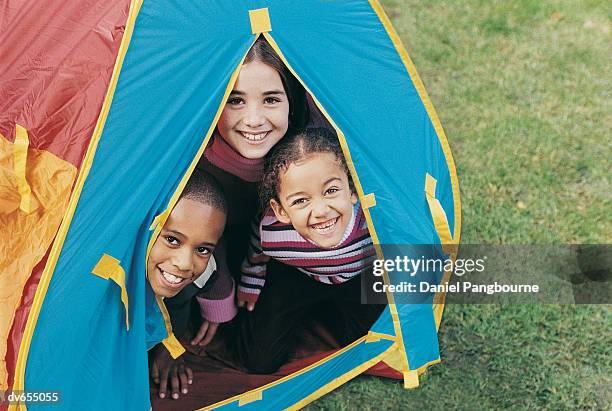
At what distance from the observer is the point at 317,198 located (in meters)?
1.95

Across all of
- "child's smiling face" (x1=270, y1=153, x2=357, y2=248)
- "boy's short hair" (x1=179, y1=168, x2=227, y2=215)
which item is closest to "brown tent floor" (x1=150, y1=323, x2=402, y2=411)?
"child's smiling face" (x1=270, y1=153, x2=357, y2=248)

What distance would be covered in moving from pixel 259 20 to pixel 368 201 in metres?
0.47

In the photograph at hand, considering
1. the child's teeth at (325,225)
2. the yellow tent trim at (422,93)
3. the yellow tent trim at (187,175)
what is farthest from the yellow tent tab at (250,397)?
the yellow tent trim at (422,93)

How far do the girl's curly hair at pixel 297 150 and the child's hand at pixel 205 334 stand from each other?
1.61ft

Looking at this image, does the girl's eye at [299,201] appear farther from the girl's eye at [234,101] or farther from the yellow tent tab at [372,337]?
the yellow tent tab at [372,337]

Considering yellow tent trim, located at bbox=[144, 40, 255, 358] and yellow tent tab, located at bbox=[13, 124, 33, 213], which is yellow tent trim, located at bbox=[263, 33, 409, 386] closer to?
yellow tent trim, located at bbox=[144, 40, 255, 358]

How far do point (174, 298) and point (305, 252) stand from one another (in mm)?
338

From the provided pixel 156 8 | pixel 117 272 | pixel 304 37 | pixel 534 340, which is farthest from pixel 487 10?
pixel 117 272

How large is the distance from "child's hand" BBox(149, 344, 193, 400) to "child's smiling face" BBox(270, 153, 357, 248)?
51cm

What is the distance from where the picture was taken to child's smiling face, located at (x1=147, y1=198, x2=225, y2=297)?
1891 millimetres

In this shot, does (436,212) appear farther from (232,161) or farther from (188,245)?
(188,245)

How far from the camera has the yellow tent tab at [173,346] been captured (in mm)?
2137

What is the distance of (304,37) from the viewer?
1785 mm

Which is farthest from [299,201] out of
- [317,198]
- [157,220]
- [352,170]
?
[157,220]
